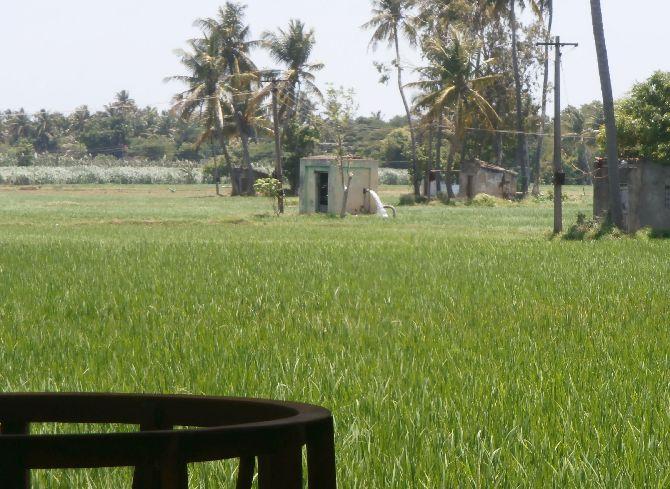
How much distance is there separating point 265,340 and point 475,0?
5619 cm

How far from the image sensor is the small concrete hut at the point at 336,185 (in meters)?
45.9

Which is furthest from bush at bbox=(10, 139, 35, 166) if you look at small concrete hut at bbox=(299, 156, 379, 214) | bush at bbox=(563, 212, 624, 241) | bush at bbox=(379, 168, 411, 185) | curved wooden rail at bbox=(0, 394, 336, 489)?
curved wooden rail at bbox=(0, 394, 336, 489)

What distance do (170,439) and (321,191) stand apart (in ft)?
156

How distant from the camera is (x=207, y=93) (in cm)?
7094

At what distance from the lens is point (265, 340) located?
27.3ft

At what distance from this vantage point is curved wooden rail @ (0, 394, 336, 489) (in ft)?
4.66

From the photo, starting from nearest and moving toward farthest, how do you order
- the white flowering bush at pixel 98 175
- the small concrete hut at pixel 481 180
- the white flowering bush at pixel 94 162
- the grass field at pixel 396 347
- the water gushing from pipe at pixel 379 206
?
the grass field at pixel 396 347 < the water gushing from pipe at pixel 379 206 < the small concrete hut at pixel 481 180 < the white flowering bush at pixel 98 175 < the white flowering bush at pixel 94 162

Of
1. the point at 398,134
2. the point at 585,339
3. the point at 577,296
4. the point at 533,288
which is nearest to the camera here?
the point at 585,339

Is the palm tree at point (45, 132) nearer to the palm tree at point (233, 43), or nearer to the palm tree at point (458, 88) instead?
the palm tree at point (233, 43)

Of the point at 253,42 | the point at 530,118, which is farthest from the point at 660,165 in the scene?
the point at 253,42

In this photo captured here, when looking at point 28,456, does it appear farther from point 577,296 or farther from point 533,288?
point 533,288

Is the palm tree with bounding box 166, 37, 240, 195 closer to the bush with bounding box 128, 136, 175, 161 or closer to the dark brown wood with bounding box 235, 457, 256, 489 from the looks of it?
the bush with bounding box 128, 136, 175, 161

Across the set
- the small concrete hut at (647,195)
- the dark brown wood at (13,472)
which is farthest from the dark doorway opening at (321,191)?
the dark brown wood at (13,472)

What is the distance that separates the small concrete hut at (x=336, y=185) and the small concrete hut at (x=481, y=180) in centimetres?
1620
